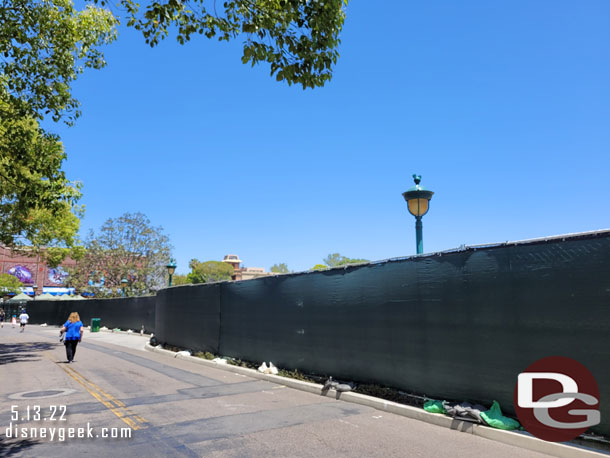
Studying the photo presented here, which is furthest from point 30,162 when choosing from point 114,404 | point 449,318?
point 449,318

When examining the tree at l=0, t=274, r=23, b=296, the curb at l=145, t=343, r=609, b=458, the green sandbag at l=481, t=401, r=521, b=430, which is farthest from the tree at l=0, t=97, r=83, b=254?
the tree at l=0, t=274, r=23, b=296

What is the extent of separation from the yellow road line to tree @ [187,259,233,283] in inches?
3507

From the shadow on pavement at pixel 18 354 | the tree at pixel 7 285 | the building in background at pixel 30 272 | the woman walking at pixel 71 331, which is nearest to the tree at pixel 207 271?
the building in background at pixel 30 272

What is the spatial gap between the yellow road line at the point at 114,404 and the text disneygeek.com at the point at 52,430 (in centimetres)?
31

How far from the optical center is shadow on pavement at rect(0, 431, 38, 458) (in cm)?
522

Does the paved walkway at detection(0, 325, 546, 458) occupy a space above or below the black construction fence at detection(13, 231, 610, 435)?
below

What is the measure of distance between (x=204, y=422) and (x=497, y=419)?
4400 mm

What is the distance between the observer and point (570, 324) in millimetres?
5535

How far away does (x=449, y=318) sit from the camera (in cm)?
709

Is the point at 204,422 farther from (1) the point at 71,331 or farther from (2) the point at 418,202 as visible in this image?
(1) the point at 71,331

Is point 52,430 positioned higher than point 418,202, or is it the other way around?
point 418,202

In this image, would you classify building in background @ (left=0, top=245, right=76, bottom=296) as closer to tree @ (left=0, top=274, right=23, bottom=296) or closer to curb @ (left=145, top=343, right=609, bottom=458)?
tree @ (left=0, top=274, right=23, bottom=296)

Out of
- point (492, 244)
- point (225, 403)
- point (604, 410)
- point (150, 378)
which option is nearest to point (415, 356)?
point (492, 244)

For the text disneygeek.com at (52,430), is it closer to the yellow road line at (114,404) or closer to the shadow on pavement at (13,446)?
the shadow on pavement at (13,446)
